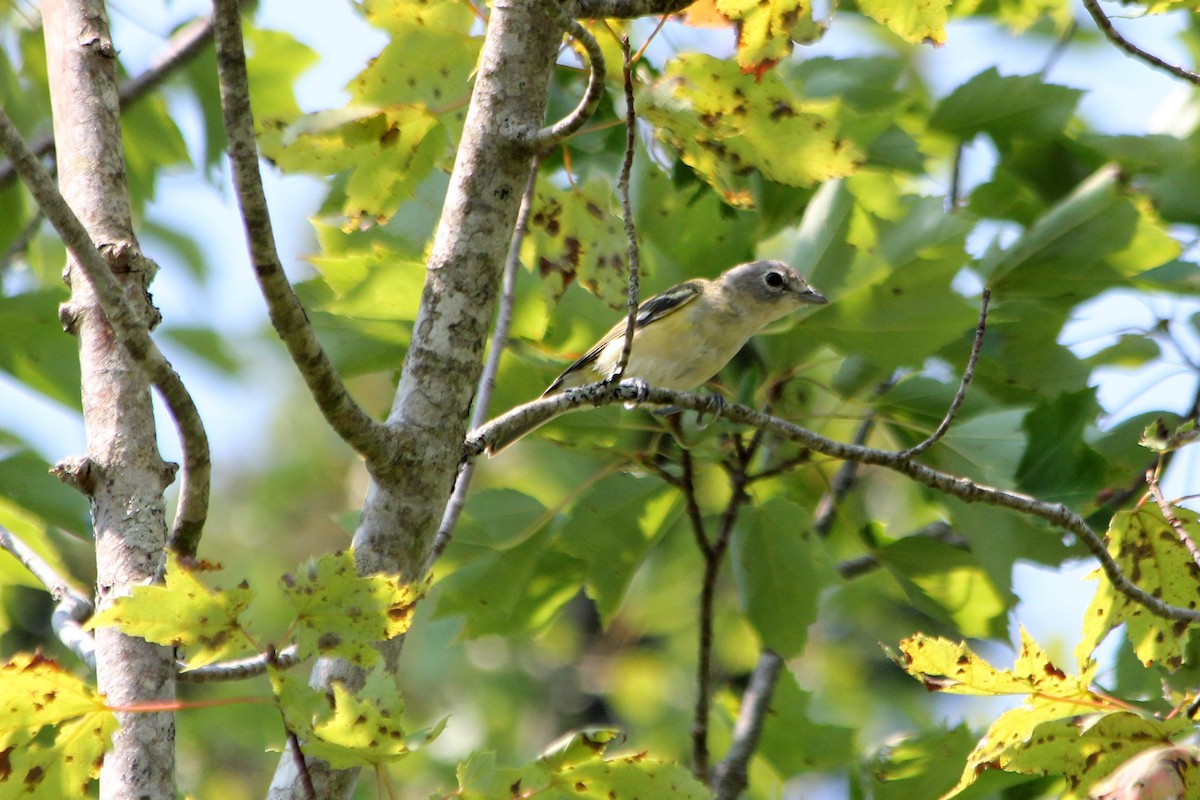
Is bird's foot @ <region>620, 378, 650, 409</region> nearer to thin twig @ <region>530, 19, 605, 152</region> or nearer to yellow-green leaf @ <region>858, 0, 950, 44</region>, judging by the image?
thin twig @ <region>530, 19, 605, 152</region>

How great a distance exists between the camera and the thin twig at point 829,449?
2.26 m

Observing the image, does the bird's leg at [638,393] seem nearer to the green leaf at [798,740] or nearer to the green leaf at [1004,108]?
the green leaf at [798,740]

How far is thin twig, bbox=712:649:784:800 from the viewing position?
3.53 metres

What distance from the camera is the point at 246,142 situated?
1716 millimetres

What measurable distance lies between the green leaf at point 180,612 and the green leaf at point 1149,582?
157cm

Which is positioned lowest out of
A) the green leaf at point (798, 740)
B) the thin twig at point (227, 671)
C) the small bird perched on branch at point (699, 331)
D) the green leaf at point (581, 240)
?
the green leaf at point (798, 740)

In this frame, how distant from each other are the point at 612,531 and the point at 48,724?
1.85m

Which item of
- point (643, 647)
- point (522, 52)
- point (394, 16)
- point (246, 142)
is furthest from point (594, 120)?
point (643, 647)

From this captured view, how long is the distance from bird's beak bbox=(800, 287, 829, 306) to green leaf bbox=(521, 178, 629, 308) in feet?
2.36

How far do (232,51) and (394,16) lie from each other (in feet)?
3.38

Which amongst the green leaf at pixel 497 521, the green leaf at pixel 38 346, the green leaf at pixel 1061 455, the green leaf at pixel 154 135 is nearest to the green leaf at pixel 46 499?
the green leaf at pixel 38 346

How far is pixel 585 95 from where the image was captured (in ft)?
6.75

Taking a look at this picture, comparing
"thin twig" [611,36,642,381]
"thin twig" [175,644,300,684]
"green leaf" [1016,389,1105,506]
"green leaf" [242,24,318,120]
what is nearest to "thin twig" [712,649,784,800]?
"green leaf" [1016,389,1105,506]

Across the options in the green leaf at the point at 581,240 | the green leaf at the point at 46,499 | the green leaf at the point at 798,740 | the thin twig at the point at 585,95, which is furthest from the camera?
the green leaf at the point at 798,740
